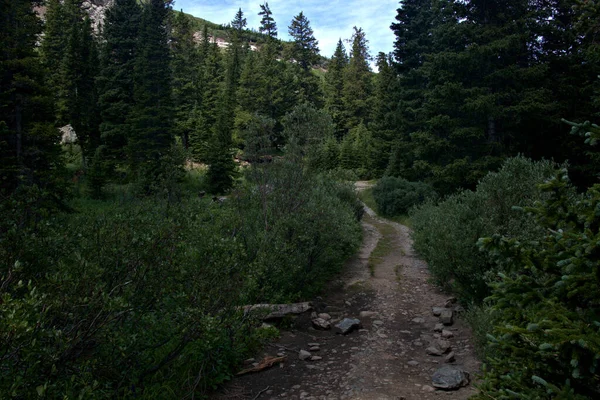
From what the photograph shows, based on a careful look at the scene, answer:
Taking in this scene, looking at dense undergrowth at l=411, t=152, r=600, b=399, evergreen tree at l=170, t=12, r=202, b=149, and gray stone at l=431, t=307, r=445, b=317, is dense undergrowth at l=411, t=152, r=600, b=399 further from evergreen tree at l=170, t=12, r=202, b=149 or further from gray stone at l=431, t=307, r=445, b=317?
evergreen tree at l=170, t=12, r=202, b=149

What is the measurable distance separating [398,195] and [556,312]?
2412 cm

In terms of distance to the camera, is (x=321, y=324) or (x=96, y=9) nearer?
(x=321, y=324)

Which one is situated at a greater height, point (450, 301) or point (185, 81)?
point (185, 81)

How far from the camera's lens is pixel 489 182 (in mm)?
10156

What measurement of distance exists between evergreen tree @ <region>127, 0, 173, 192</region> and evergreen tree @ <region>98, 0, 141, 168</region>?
1.56m

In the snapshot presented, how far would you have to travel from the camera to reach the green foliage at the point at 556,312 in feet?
7.80

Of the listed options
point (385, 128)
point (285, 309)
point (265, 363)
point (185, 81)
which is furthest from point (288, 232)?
point (185, 81)

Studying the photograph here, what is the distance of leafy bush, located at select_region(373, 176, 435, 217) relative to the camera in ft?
84.0

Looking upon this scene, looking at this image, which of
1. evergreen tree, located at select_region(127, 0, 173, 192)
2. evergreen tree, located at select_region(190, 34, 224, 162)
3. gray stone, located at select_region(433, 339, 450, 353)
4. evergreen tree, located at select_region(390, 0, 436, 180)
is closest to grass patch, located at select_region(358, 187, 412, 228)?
evergreen tree, located at select_region(390, 0, 436, 180)

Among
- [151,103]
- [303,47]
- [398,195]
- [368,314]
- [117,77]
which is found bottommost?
[368,314]

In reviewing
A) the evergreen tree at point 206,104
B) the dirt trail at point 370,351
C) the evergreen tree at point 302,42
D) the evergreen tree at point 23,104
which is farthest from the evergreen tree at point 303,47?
the dirt trail at point 370,351

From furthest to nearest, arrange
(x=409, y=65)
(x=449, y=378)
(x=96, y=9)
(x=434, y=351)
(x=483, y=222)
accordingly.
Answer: (x=96, y=9)
(x=409, y=65)
(x=483, y=222)
(x=434, y=351)
(x=449, y=378)

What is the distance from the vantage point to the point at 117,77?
36.2m

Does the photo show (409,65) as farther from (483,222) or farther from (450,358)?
(450,358)
